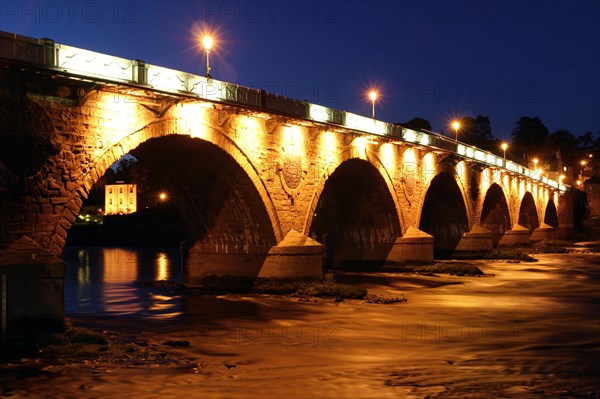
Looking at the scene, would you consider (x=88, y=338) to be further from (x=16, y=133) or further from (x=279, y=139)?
(x=279, y=139)

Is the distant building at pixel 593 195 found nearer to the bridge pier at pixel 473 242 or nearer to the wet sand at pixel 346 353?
the bridge pier at pixel 473 242

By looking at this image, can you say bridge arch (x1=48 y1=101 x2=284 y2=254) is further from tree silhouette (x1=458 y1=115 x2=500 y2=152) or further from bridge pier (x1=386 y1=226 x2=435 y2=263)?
tree silhouette (x1=458 y1=115 x2=500 y2=152)

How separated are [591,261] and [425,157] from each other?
16140 mm

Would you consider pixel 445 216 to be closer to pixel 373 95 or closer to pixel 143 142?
pixel 373 95

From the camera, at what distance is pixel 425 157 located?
Result: 151 feet

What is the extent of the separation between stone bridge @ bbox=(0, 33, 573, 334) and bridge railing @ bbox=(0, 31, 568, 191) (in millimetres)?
38

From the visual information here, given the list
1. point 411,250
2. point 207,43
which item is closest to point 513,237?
point 411,250

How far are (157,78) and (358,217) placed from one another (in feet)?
74.5

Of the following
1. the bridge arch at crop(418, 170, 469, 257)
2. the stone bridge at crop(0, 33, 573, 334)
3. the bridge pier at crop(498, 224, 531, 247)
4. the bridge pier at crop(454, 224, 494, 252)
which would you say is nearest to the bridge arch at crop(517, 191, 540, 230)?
the bridge pier at crop(498, 224, 531, 247)

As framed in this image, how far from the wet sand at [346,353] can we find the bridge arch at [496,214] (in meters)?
41.8

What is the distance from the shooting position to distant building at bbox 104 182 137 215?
123 metres

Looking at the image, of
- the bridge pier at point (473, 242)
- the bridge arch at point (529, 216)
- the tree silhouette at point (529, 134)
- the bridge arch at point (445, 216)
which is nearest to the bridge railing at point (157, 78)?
the bridge arch at point (445, 216)

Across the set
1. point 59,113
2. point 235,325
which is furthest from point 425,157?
point 59,113

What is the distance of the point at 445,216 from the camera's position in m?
55.1
